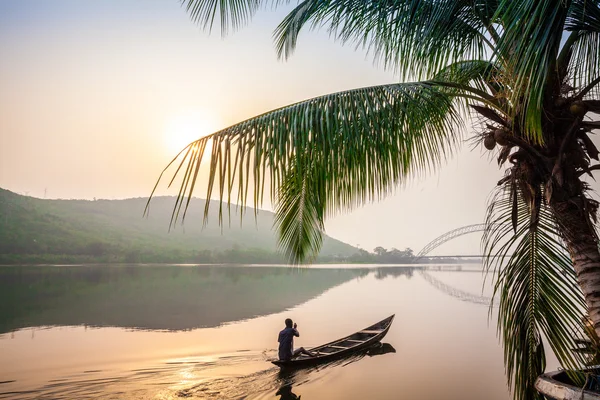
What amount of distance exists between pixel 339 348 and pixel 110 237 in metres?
120

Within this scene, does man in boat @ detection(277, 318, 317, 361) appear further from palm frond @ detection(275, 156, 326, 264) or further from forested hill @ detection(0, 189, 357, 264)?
forested hill @ detection(0, 189, 357, 264)

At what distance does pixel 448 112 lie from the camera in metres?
5.19

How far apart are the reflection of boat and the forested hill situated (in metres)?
58.0

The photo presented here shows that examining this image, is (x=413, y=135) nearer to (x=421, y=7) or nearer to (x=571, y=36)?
(x=421, y=7)

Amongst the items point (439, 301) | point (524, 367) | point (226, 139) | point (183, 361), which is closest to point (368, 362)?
point (183, 361)

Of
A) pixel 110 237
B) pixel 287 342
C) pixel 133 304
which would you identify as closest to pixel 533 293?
pixel 287 342

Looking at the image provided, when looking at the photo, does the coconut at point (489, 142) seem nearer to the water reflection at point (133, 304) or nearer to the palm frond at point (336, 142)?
the palm frond at point (336, 142)

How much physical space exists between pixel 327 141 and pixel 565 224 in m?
2.45

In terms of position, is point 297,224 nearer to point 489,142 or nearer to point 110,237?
point 489,142

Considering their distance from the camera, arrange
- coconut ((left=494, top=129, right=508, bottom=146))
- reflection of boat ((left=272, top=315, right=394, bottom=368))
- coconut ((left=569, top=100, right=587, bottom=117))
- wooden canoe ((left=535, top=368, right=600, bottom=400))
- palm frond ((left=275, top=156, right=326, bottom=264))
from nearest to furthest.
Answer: wooden canoe ((left=535, top=368, right=600, bottom=400)) → coconut ((left=569, top=100, right=587, bottom=117)) → coconut ((left=494, top=129, right=508, bottom=146)) → palm frond ((left=275, top=156, right=326, bottom=264)) → reflection of boat ((left=272, top=315, right=394, bottom=368))

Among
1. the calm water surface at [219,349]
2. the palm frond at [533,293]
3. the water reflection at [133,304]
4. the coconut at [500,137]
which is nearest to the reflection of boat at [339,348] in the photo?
the calm water surface at [219,349]

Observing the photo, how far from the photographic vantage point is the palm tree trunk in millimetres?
4426

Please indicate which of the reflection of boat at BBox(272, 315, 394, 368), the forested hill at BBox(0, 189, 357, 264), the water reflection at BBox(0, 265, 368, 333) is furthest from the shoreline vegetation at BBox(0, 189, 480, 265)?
the reflection of boat at BBox(272, 315, 394, 368)

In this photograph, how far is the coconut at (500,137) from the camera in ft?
15.6
